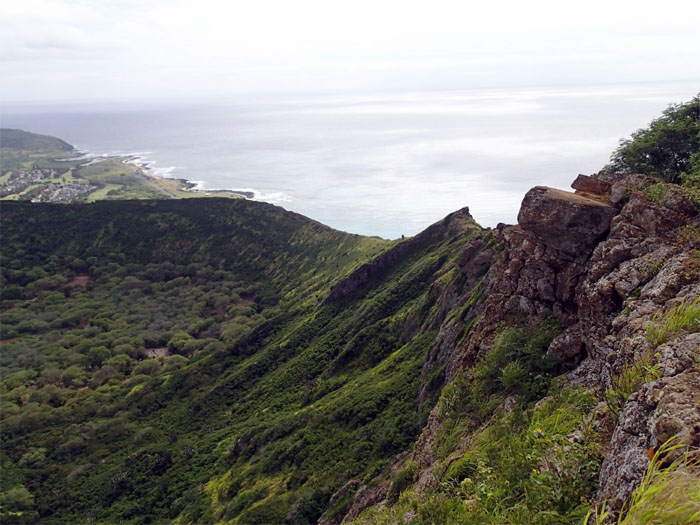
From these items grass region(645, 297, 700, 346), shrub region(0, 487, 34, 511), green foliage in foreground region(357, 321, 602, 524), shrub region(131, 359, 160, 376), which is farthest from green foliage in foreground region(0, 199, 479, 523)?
grass region(645, 297, 700, 346)

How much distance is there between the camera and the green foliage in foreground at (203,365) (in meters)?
Result: 29.6

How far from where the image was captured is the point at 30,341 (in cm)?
7394

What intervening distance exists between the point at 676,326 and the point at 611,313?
3.68 metres

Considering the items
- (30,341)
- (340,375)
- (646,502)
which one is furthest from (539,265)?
(30,341)

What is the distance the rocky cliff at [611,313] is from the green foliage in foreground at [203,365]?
10972 mm

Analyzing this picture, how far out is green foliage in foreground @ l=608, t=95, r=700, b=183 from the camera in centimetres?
1698

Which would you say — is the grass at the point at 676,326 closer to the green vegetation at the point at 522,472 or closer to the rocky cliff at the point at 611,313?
the rocky cliff at the point at 611,313

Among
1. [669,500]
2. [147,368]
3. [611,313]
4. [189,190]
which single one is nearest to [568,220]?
[611,313]

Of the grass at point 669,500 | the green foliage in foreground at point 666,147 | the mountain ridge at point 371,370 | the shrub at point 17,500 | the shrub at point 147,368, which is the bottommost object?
the shrub at point 17,500

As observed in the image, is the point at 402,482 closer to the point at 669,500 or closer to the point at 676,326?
the point at 676,326

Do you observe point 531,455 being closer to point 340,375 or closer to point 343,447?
point 343,447

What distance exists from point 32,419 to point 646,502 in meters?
69.2

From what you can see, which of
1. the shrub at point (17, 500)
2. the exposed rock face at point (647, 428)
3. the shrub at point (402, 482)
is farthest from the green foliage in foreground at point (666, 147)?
the shrub at point (17, 500)

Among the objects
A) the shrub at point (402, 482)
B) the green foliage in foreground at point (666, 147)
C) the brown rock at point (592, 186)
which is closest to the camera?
the shrub at point (402, 482)
